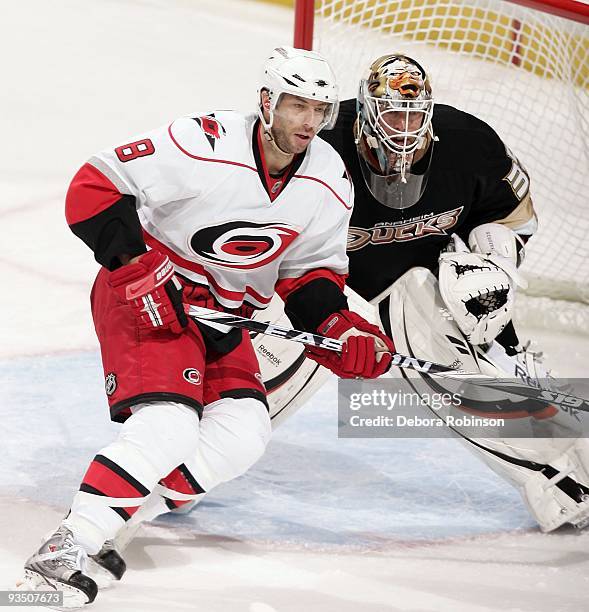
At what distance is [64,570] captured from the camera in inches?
81.2

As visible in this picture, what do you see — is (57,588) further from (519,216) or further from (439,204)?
(519,216)

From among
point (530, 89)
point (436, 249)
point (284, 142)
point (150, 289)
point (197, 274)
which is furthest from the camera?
point (530, 89)

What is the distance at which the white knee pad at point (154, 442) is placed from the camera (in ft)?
7.00

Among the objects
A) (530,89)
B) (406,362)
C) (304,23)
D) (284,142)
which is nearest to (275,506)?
(406,362)

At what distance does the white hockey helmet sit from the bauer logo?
19.9 inches

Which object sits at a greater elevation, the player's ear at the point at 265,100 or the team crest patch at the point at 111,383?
the player's ear at the point at 265,100

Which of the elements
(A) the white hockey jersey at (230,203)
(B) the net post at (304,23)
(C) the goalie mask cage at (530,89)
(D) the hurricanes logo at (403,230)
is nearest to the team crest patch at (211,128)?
(A) the white hockey jersey at (230,203)

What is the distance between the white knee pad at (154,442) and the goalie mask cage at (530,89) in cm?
205

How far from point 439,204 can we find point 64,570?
1312 mm

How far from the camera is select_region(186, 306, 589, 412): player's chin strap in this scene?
242cm

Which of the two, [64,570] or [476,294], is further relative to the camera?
[476,294]

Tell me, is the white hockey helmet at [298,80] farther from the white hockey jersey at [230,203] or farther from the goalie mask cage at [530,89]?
the goalie mask cage at [530,89]

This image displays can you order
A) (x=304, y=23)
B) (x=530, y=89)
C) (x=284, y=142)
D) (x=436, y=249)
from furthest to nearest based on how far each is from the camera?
(x=530, y=89)
(x=304, y=23)
(x=436, y=249)
(x=284, y=142)

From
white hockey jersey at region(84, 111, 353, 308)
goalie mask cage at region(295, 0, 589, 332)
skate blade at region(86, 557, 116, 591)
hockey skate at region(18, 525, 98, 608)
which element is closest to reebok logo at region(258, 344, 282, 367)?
white hockey jersey at region(84, 111, 353, 308)
